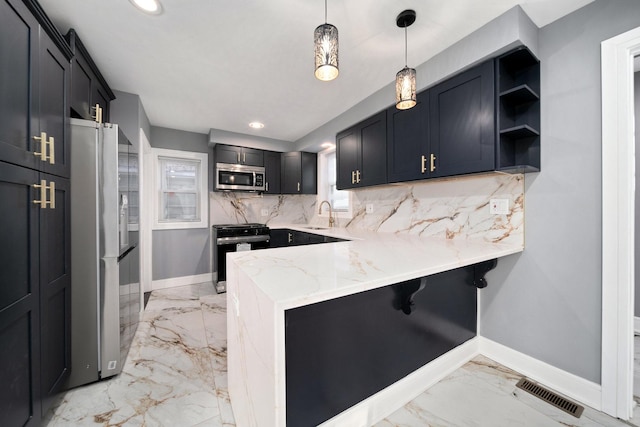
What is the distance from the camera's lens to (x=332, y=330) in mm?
1236

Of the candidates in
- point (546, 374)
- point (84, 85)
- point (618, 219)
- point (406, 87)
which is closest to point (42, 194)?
point (84, 85)

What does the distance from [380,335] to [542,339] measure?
1222mm

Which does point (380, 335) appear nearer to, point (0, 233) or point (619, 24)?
point (0, 233)

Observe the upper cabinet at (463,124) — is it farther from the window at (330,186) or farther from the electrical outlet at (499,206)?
the window at (330,186)

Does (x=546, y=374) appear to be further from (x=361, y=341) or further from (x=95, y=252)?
(x=95, y=252)

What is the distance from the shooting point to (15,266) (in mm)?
1116

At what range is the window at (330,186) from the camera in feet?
12.7

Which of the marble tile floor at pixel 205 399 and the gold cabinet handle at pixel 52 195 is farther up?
the gold cabinet handle at pixel 52 195

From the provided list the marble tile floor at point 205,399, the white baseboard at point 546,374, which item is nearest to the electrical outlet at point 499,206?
the white baseboard at point 546,374

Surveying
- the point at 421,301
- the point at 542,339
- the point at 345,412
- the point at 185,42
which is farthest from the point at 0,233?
the point at 542,339

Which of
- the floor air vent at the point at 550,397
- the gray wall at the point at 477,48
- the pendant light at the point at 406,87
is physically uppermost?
the gray wall at the point at 477,48

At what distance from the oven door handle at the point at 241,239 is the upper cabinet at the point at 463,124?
8.47 feet

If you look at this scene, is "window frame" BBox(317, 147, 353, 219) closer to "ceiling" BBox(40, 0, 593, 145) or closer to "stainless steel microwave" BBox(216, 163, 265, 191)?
"stainless steel microwave" BBox(216, 163, 265, 191)

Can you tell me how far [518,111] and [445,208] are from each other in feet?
2.91
